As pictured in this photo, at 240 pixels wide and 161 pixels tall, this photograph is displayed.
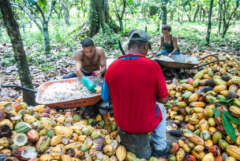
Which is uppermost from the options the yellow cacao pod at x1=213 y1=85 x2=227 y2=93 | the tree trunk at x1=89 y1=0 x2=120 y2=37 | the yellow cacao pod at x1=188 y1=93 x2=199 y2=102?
the tree trunk at x1=89 y1=0 x2=120 y2=37

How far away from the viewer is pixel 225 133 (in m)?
2.05

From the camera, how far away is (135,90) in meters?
1.55

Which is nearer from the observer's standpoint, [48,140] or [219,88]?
[48,140]

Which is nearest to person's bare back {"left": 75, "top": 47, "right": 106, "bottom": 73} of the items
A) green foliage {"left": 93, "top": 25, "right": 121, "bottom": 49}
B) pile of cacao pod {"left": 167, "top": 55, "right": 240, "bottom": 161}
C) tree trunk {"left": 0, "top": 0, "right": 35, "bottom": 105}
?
tree trunk {"left": 0, "top": 0, "right": 35, "bottom": 105}

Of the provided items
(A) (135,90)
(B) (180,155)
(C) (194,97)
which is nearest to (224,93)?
(C) (194,97)

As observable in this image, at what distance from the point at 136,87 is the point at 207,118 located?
129 cm

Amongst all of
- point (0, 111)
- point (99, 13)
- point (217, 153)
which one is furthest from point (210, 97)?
point (99, 13)

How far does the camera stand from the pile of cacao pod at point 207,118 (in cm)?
192

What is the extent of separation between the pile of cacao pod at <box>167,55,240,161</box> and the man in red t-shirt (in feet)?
2.05

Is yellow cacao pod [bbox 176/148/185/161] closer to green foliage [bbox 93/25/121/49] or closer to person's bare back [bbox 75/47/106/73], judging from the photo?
person's bare back [bbox 75/47/106/73]

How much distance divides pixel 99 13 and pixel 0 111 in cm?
639

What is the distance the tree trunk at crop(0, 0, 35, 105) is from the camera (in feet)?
6.93

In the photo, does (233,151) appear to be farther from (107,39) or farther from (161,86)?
(107,39)

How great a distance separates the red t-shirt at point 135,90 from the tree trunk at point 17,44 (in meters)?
1.47
